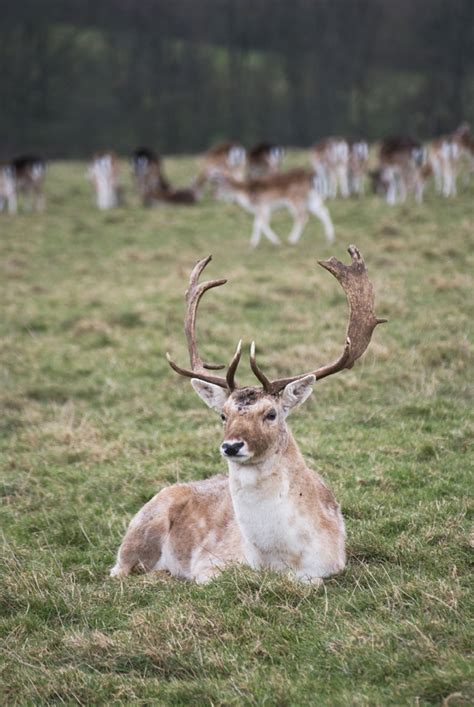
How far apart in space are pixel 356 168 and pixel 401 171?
158 centimetres

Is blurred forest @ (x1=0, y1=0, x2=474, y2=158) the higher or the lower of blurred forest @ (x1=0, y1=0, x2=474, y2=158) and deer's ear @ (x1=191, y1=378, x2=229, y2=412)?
the higher

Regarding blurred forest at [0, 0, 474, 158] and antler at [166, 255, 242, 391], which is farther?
blurred forest at [0, 0, 474, 158]

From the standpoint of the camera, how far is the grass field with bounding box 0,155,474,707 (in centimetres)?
386

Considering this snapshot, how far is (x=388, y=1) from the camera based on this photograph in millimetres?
40875

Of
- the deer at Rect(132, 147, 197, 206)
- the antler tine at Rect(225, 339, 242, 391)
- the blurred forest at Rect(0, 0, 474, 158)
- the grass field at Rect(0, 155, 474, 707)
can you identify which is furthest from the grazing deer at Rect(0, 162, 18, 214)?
the antler tine at Rect(225, 339, 242, 391)

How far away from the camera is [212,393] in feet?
16.3

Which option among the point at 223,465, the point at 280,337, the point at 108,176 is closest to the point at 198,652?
the point at 223,465

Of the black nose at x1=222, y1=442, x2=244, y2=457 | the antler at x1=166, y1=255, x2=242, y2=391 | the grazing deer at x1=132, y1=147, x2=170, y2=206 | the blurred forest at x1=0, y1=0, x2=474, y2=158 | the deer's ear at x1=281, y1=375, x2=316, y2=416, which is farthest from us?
the blurred forest at x1=0, y1=0, x2=474, y2=158

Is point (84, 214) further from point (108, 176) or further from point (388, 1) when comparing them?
point (388, 1)

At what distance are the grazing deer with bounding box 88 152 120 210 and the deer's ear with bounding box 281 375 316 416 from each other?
1747 cm

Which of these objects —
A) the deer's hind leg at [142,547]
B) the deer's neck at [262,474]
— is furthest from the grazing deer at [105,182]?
the deer's neck at [262,474]

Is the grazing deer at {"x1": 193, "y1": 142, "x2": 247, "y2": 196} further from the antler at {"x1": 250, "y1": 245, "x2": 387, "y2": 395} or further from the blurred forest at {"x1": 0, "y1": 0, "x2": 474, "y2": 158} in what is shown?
the antler at {"x1": 250, "y1": 245, "x2": 387, "y2": 395}

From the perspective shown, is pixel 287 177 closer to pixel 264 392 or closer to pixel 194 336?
pixel 194 336

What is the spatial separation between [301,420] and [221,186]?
11.5 meters
